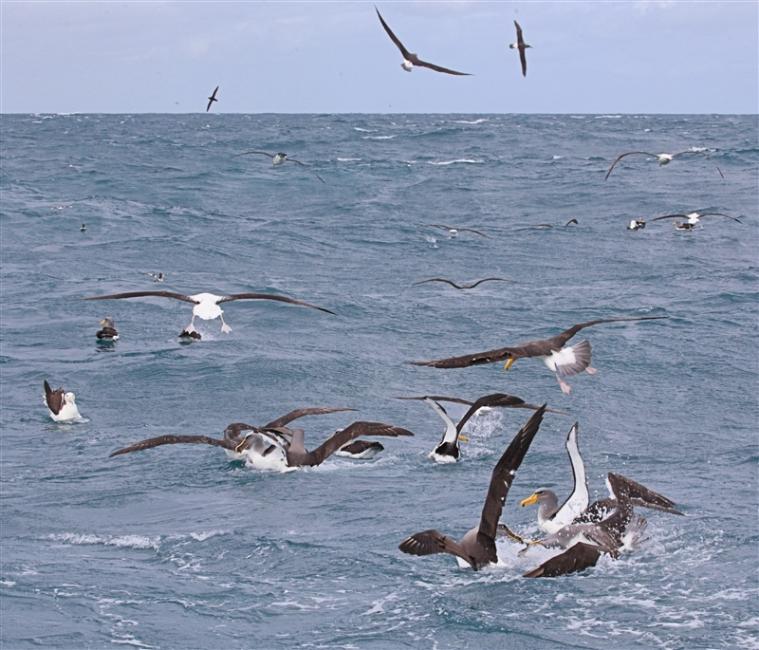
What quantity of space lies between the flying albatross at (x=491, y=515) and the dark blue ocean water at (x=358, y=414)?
0.45m

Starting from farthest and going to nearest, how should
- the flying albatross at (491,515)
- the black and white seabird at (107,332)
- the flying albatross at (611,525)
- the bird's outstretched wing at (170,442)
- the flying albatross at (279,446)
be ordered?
the black and white seabird at (107,332), the flying albatross at (279,446), the bird's outstretched wing at (170,442), the flying albatross at (611,525), the flying albatross at (491,515)

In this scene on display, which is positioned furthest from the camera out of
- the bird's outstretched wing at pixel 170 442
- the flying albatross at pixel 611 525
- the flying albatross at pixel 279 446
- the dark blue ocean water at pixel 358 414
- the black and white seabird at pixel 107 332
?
the black and white seabird at pixel 107 332

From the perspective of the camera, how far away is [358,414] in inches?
791

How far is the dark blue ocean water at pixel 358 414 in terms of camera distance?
1219 cm

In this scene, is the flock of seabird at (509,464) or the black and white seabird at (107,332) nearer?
the flock of seabird at (509,464)

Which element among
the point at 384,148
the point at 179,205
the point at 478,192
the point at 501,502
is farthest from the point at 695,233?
the point at 384,148

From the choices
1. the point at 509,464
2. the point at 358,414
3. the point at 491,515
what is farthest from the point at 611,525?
the point at 358,414

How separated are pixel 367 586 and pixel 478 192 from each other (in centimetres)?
4103

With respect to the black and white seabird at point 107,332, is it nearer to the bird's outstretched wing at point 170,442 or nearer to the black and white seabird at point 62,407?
the black and white seabird at point 62,407

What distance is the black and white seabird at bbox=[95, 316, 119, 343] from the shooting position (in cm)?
2533
